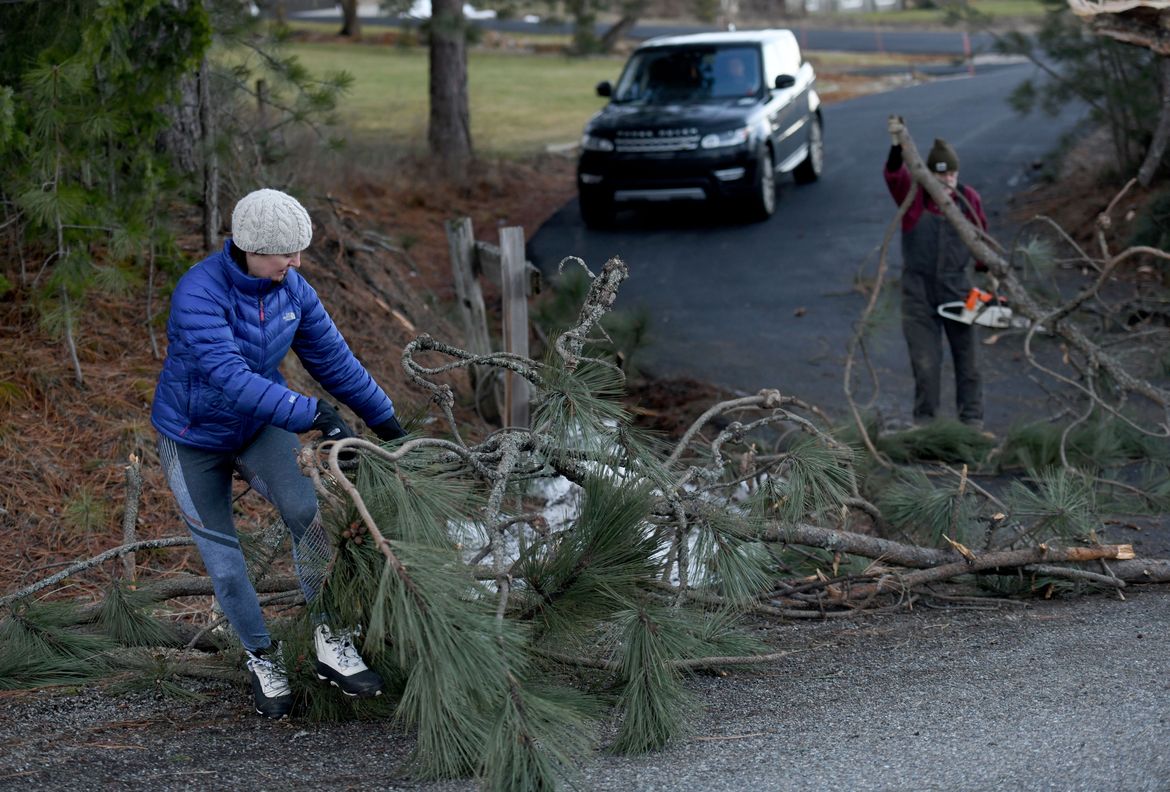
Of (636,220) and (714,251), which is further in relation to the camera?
(636,220)

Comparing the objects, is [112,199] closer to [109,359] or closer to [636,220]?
[109,359]

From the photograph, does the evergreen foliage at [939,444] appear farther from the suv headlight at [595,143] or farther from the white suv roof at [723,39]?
the white suv roof at [723,39]

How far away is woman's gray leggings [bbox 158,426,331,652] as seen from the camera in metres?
3.87


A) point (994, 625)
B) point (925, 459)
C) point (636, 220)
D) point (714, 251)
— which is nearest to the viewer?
point (994, 625)

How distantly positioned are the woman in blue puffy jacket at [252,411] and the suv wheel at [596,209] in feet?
34.1

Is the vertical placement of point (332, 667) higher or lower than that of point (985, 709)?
higher

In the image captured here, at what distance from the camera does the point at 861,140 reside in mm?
19594

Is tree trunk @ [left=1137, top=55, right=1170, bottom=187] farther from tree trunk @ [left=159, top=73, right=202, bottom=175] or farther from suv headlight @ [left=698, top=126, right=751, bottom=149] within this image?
tree trunk @ [left=159, top=73, right=202, bottom=175]

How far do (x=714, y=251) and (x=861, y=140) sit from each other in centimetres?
681

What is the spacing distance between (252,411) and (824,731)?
6.50 feet

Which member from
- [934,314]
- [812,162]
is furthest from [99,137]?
[812,162]

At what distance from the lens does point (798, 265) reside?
13.1 metres

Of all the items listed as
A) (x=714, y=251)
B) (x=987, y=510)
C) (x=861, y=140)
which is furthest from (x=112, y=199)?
(x=861, y=140)

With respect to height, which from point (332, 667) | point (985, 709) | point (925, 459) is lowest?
point (925, 459)
